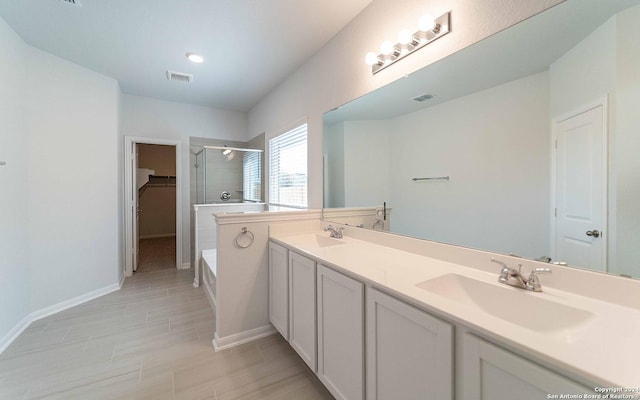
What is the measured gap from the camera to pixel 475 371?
0.77 metres

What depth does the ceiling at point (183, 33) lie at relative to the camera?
6.41 ft

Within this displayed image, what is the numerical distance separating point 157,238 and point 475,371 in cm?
748

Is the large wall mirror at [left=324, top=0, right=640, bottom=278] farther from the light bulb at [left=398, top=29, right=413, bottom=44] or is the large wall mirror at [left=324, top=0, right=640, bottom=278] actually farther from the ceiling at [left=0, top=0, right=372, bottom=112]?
the ceiling at [left=0, top=0, right=372, bottom=112]

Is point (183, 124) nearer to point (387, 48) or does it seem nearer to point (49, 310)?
point (49, 310)

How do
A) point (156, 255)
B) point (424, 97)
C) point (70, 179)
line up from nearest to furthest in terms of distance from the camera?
1. point (424, 97)
2. point (70, 179)
3. point (156, 255)

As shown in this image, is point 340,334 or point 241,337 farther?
point 241,337

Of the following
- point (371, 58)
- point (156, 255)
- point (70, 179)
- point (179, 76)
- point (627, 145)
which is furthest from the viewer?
point (156, 255)

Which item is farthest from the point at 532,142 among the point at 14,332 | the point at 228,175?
the point at 228,175

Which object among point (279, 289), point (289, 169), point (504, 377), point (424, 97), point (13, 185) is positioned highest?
point (424, 97)

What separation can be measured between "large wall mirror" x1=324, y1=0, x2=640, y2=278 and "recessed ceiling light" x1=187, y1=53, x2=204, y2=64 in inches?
80.4

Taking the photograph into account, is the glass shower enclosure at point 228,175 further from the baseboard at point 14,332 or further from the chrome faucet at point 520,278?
the chrome faucet at point 520,278

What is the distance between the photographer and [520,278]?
1.01 meters

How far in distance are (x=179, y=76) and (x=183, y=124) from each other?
115cm

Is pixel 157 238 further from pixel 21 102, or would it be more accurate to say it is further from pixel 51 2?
pixel 51 2
